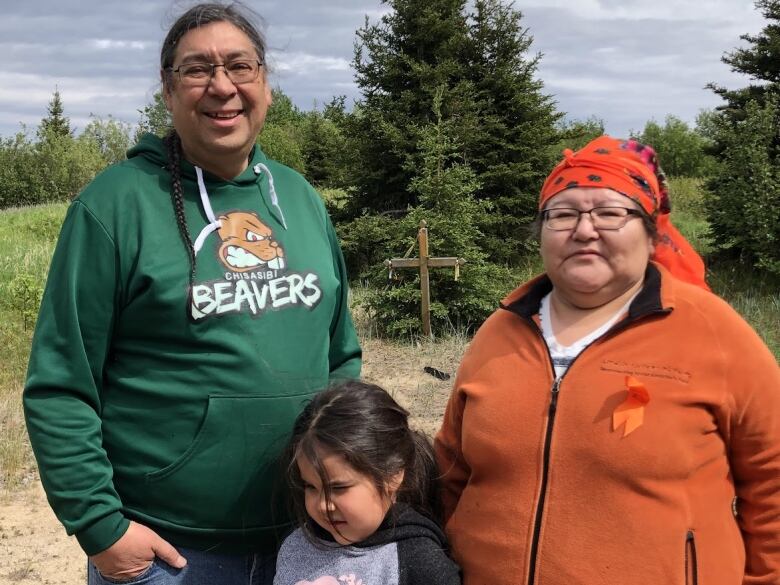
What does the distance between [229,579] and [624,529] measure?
96cm

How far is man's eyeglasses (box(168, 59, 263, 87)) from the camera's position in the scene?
1.75 m

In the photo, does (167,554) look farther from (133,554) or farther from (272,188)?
(272,188)

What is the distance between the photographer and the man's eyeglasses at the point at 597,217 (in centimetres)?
166

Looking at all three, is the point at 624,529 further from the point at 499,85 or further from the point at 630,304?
the point at 499,85

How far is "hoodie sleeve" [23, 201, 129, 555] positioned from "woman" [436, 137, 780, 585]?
0.84 metres

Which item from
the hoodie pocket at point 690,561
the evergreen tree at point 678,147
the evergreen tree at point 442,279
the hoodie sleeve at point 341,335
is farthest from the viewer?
the evergreen tree at point 678,147

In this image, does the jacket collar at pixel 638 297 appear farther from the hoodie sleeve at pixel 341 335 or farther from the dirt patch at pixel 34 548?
the dirt patch at pixel 34 548

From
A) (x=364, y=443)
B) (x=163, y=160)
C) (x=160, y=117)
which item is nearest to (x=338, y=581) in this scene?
(x=364, y=443)

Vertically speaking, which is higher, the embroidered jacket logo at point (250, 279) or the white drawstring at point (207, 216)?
the white drawstring at point (207, 216)

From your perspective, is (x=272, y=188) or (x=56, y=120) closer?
(x=272, y=188)

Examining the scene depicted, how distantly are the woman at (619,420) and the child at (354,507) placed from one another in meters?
0.12

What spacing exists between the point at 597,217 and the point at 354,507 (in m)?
0.87

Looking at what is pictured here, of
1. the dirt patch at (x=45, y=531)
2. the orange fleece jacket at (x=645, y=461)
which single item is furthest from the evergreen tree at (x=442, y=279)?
the orange fleece jacket at (x=645, y=461)

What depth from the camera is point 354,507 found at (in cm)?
171
